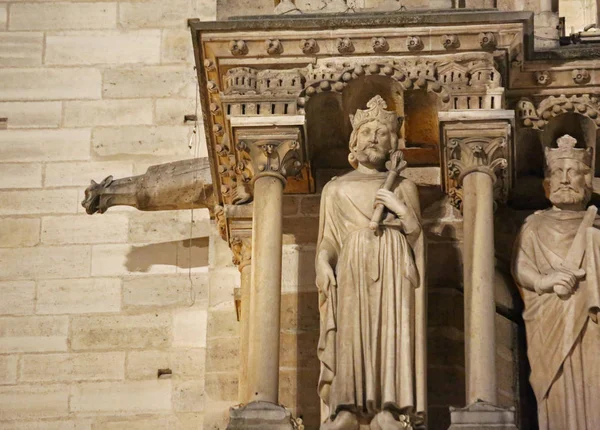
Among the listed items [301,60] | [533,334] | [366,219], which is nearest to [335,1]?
[301,60]

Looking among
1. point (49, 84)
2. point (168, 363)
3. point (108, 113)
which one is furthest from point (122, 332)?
point (49, 84)

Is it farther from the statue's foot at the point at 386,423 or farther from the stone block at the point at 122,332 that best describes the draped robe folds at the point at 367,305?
the stone block at the point at 122,332

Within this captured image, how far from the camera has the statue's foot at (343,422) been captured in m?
9.52

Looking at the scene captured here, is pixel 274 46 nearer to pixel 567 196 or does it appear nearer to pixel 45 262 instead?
pixel 567 196

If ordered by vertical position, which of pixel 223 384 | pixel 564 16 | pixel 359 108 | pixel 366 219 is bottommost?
pixel 223 384

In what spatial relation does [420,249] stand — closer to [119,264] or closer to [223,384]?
[223,384]

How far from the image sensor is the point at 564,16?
12.4m

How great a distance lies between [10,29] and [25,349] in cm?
220

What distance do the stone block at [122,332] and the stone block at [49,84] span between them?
5.11ft

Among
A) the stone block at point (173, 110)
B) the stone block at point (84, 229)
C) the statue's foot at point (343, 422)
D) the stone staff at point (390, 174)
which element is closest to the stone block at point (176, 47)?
→ the stone block at point (173, 110)

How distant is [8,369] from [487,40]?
3325mm

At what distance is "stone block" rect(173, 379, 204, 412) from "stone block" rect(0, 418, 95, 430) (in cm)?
49

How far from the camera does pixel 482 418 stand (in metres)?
9.45

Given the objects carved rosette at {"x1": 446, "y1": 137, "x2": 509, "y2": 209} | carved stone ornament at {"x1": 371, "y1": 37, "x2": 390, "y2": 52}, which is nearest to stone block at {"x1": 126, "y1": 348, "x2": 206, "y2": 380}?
carved rosette at {"x1": 446, "y1": 137, "x2": 509, "y2": 209}
